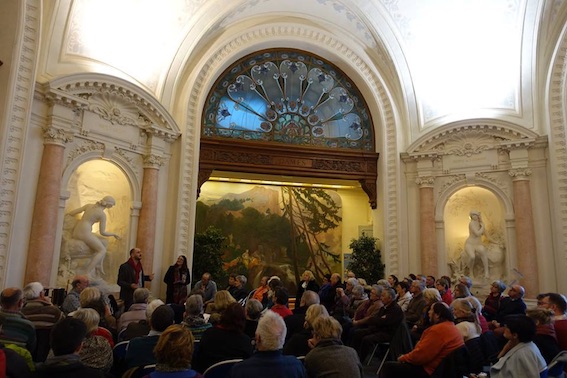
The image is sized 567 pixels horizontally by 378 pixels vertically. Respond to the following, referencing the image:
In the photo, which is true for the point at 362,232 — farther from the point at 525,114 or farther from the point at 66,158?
the point at 66,158

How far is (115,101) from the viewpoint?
390 inches

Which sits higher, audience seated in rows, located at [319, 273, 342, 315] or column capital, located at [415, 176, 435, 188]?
column capital, located at [415, 176, 435, 188]

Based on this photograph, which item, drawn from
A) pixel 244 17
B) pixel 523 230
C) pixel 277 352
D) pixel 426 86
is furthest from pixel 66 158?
pixel 523 230

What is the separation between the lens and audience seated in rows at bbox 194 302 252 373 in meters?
3.69

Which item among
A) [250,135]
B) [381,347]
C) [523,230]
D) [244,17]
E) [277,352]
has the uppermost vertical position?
[244,17]

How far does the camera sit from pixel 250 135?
1277cm

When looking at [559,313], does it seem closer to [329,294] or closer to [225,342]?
[225,342]

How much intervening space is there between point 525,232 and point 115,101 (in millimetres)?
10265

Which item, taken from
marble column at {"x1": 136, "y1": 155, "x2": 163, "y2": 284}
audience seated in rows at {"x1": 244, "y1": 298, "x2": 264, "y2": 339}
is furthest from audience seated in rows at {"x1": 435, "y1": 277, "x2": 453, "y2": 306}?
marble column at {"x1": 136, "y1": 155, "x2": 163, "y2": 284}

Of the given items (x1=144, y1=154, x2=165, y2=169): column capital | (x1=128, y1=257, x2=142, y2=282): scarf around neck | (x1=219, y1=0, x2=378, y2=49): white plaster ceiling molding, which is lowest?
(x1=128, y1=257, x2=142, y2=282): scarf around neck

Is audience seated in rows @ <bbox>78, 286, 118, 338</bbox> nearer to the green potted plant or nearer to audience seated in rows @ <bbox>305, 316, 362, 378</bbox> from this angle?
audience seated in rows @ <bbox>305, 316, 362, 378</bbox>

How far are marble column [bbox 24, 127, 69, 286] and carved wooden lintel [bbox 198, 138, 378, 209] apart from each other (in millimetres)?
3712

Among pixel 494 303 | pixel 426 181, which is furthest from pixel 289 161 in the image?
pixel 494 303

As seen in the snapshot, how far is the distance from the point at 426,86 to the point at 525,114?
271 cm
